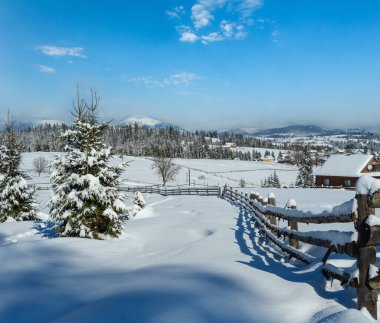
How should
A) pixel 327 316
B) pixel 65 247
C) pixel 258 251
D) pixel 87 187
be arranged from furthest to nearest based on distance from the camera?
pixel 87 187 < pixel 65 247 < pixel 258 251 < pixel 327 316

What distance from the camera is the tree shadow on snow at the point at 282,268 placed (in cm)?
419

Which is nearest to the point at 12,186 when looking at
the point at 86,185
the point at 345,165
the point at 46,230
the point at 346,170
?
the point at 46,230

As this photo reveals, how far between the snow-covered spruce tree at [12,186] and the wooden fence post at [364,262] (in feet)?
65.2

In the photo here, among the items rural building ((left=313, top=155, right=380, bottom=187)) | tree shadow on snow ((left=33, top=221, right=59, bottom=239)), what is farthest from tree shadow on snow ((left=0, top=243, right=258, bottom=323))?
rural building ((left=313, top=155, right=380, bottom=187))

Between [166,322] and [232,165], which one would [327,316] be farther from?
[232,165]

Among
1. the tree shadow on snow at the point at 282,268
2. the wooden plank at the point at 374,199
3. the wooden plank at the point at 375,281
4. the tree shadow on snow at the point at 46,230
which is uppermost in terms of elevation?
the wooden plank at the point at 374,199

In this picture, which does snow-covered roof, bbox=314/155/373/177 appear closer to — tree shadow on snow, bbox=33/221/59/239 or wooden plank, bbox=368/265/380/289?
tree shadow on snow, bbox=33/221/59/239

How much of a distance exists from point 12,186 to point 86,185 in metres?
9.46

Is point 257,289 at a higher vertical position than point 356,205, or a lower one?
lower

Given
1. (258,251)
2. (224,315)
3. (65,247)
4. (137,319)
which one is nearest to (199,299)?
(224,315)

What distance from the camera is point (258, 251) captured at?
848cm

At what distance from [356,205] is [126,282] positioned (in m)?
3.88

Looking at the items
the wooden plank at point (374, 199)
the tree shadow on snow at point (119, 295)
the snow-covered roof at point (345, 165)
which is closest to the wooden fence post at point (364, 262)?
the wooden plank at point (374, 199)

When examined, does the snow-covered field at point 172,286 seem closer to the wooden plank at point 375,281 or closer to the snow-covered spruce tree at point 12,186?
the wooden plank at point 375,281
